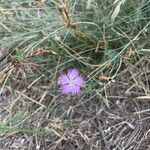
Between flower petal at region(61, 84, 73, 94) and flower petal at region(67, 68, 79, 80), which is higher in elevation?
flower petal at region(67, 68, 79, 80)

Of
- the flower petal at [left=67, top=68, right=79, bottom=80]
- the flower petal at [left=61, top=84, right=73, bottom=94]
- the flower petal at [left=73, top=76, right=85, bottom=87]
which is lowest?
the flower petal at [left=61, top=84, right=73, bottom=94]

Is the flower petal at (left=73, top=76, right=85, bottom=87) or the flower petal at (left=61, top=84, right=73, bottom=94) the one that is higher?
the flower petal at (left=73, top=76, right=85, bottom=87)

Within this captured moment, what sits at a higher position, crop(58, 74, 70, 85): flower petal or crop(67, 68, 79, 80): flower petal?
crop(67, 68, 79, 80): flower petal

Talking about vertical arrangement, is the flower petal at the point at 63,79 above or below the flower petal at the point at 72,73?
below

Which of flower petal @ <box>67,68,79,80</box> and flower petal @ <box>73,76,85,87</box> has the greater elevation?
flower petal @ <box>67,68,79,80</box>

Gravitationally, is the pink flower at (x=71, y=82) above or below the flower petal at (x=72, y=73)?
below

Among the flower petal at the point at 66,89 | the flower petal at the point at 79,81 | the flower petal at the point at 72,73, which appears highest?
the flower petal at the point at 72,73
